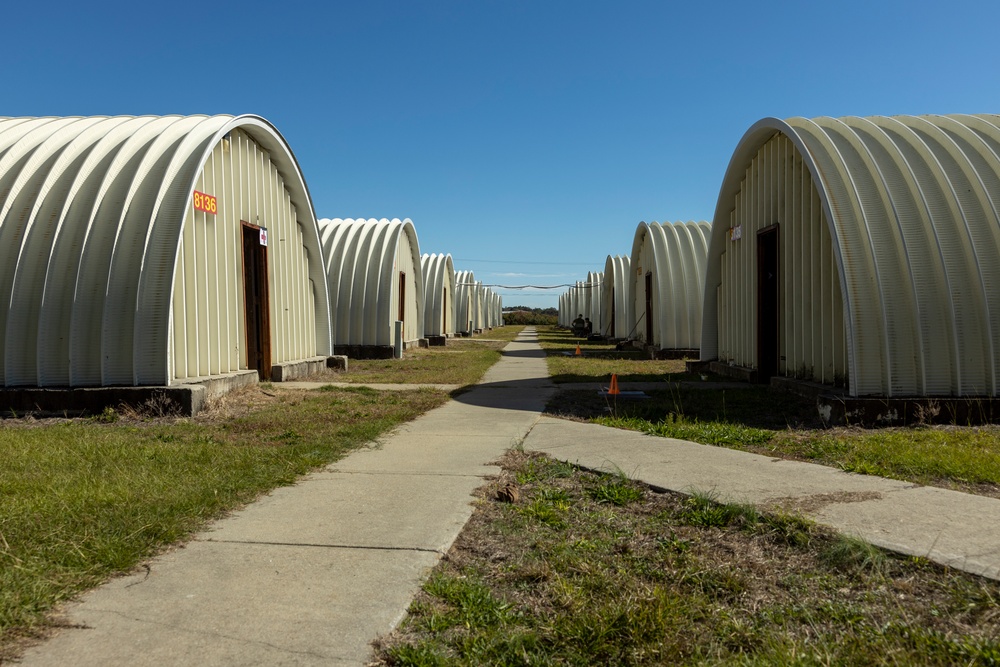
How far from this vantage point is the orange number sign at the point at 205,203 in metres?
10.8

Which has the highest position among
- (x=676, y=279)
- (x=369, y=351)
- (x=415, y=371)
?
(x=676, y=279)

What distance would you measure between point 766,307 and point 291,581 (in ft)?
35.1

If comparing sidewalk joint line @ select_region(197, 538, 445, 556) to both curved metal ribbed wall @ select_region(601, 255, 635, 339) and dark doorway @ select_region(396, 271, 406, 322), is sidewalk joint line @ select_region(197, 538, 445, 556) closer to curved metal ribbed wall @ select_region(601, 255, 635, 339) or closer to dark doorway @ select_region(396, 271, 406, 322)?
dark doorway @ select_region(396, 271, 406, 322)

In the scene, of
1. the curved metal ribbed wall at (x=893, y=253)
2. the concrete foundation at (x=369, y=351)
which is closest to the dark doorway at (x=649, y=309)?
the concrete foundation at (x=369, y=351)

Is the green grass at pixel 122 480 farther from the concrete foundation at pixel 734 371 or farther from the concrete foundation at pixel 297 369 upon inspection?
the concrete foundation at pixel 734 371

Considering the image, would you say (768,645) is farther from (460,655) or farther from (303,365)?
(303,365)

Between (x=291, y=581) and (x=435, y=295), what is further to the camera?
(x=435, y=295)

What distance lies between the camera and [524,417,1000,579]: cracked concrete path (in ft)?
12.5

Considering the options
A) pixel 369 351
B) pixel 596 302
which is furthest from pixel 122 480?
pixel 596 302

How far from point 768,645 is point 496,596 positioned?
1.19m

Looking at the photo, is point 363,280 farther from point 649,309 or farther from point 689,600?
point 689,600

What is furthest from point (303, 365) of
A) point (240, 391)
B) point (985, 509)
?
point (985, 509)

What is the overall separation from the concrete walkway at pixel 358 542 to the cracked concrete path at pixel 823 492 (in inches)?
0.6

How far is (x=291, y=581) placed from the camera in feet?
11.7
